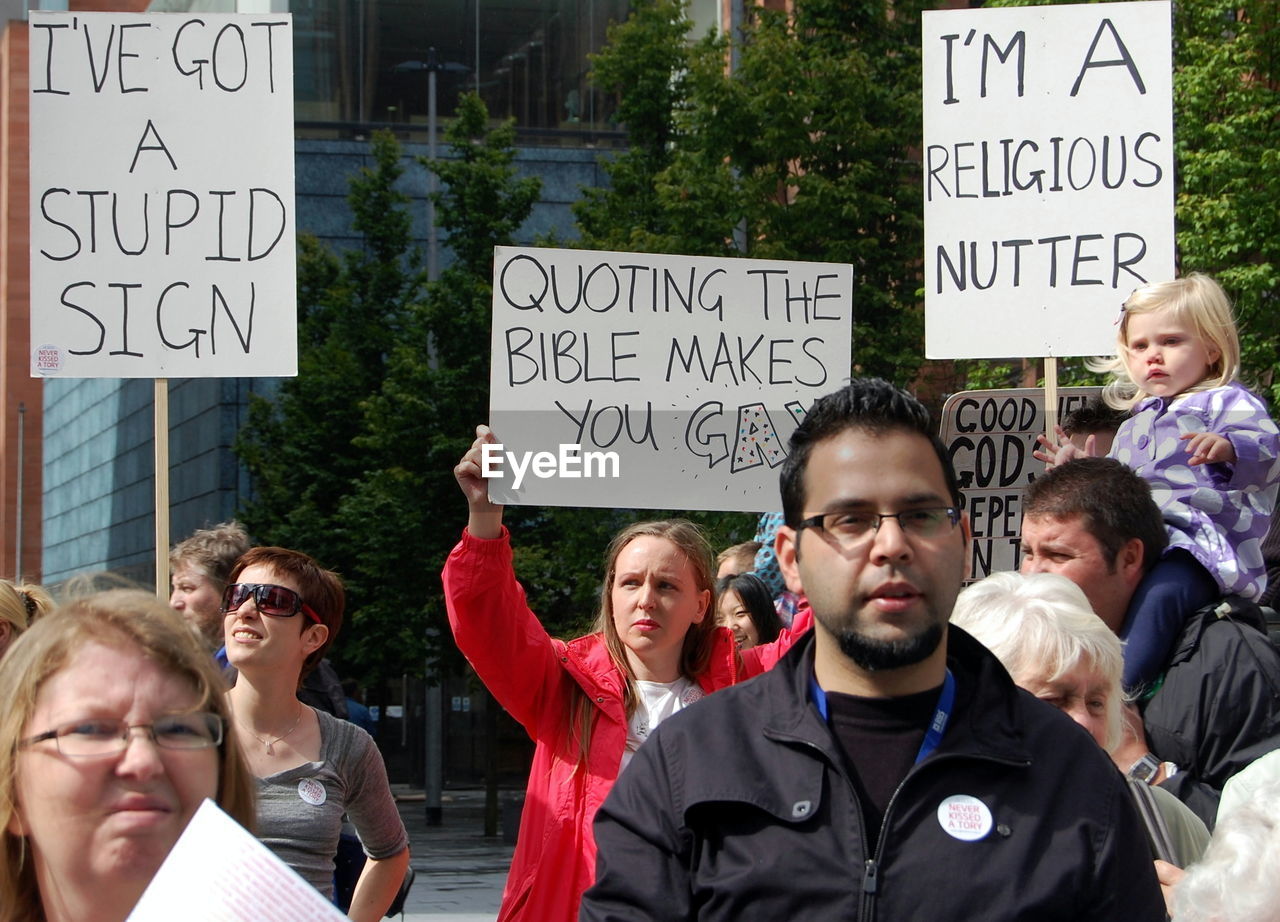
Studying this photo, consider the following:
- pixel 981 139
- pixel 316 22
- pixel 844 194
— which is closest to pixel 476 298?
pixel 844 194

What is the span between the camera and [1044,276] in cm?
541

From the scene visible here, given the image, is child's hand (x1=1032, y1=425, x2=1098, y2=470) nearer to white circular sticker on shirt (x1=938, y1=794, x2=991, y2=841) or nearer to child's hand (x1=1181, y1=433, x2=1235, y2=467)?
child's hand (x1=1181, y1=433, x2=1235, y2=467)

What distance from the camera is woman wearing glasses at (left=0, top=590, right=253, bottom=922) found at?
6.15 ft

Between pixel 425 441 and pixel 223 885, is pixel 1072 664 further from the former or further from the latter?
pixel 425 441

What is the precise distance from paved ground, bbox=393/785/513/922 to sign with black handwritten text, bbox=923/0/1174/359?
8083 mm

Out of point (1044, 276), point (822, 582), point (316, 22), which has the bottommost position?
point (822, 582)

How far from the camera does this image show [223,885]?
1.70m

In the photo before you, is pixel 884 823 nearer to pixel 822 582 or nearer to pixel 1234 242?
pixel 822 582

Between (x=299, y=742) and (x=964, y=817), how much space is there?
2.54 meters

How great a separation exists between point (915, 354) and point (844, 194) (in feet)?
6.26

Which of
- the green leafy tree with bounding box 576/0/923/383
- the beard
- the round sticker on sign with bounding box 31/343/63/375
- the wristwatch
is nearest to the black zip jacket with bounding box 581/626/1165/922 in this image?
the beard

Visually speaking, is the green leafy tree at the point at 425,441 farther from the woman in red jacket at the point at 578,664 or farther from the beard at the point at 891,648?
the beard at the point at 891,648

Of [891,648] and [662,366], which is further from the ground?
[662,366]

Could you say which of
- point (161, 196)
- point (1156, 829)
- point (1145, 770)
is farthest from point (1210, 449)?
point (161, 196)
